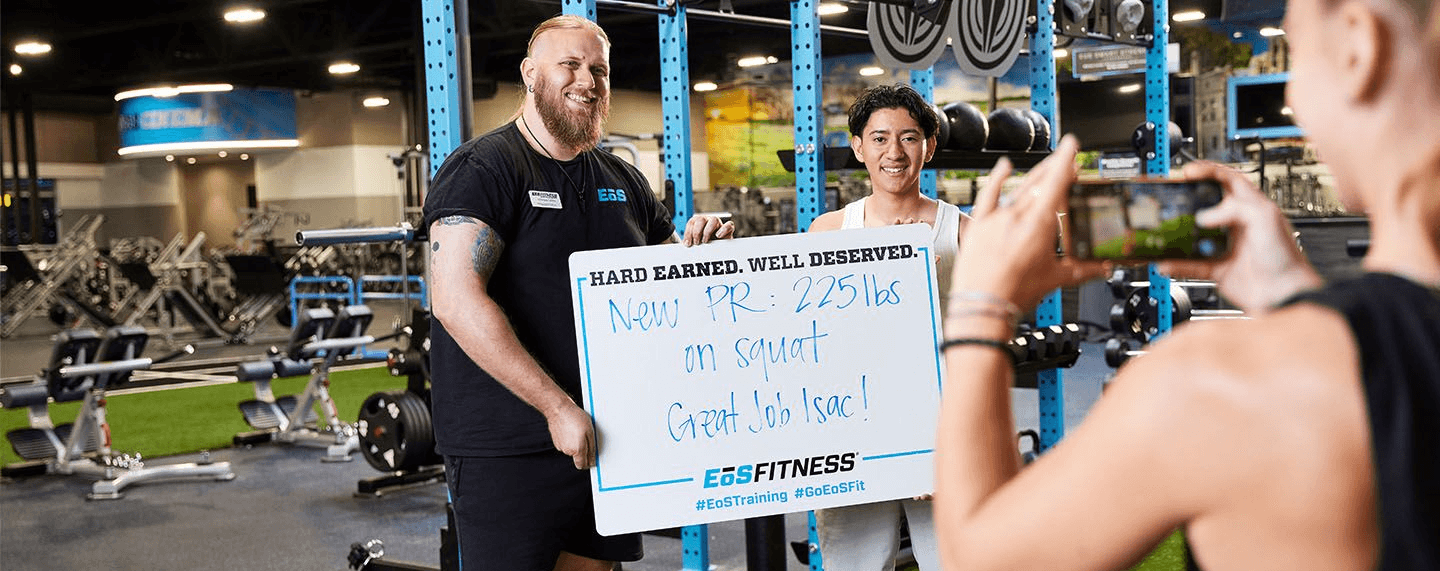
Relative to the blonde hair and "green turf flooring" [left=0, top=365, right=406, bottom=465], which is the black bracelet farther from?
"green turf flooring" [left=0, top=365, right=406, bottom=465]

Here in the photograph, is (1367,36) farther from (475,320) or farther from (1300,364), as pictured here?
(475,320)

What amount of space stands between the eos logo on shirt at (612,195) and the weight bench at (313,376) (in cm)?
454

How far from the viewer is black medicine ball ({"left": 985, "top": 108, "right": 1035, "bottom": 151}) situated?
166 inches

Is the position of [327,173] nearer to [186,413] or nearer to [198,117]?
[198,117]

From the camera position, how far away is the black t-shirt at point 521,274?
223 cm

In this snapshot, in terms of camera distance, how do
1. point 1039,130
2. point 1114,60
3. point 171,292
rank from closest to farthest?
point 1039,130 → point 1114,60 → point 171,292

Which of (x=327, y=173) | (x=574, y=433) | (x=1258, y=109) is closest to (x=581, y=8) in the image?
(x=574, y=433)

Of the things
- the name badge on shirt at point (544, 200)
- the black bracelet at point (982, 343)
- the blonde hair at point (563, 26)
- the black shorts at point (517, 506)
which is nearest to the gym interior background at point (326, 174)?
the blonde hair at point (563, 26)

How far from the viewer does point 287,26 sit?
15289 millimetres

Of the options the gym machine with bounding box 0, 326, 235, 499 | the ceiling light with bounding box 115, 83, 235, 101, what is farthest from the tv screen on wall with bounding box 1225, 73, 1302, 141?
the ceiling light with bounding box 115, 83, 235, 101

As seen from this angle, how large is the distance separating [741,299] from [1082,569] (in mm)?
1544

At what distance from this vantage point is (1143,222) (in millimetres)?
836

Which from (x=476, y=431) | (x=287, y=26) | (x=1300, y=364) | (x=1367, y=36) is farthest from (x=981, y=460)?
(x=287, y=26)

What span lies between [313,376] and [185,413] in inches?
74.8
